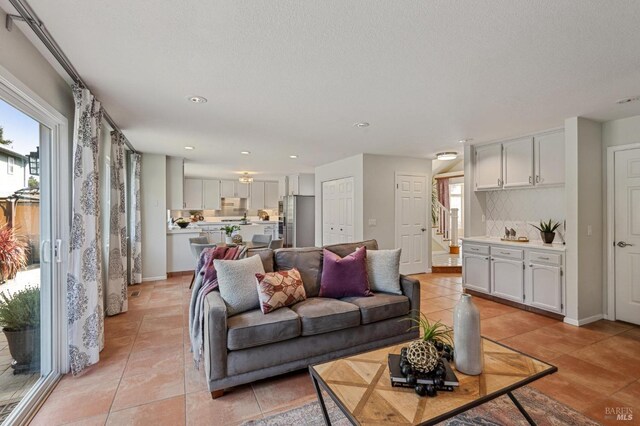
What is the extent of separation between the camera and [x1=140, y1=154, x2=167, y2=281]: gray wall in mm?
5605

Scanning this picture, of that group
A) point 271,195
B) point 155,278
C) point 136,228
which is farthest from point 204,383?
point 271,195

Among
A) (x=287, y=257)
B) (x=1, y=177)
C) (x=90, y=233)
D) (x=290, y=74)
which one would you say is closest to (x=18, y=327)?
(x=90, y=233)

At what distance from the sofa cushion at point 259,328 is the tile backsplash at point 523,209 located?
4090 millimetres

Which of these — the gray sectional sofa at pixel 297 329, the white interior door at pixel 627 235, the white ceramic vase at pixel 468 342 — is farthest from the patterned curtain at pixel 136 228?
the white interior door at pixel 627 235

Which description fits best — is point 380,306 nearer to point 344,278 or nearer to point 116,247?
point 344,278

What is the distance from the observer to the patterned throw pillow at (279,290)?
249 centimetres

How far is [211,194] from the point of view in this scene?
32.2ft

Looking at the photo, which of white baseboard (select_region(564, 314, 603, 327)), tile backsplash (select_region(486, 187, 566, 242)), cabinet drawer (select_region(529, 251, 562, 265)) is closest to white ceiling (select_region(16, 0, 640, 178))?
tile backsplash (select_region(486, 187, 566, 242))

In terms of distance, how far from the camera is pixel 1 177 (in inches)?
71.5

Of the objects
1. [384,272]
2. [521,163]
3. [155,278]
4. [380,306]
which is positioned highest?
[521,163]

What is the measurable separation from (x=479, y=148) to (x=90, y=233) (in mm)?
5317

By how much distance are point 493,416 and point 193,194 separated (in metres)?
9.39

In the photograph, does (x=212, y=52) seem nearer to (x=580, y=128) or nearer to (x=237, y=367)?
(x=237, y=367)

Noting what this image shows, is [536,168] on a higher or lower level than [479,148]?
lower
